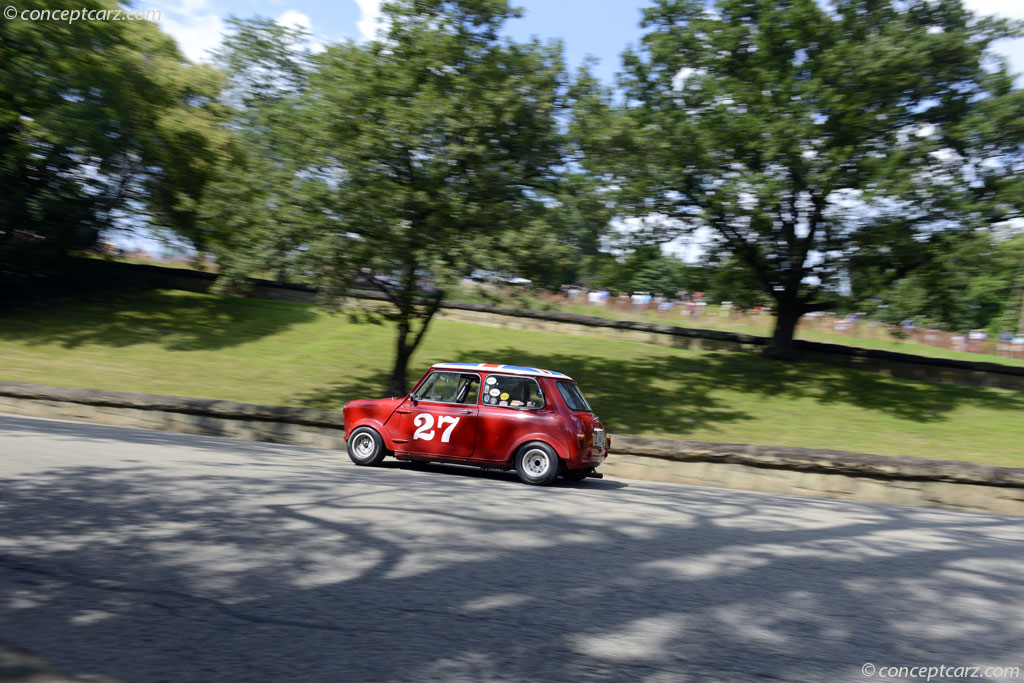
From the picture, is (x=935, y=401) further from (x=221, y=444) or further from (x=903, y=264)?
(x=221, y=444)

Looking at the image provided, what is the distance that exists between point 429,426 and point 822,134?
52.9ft

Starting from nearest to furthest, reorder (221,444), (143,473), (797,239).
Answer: (143,473) < (221,444) < (797,239)

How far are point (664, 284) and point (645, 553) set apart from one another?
90.6 metres

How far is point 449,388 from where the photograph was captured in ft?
37.7

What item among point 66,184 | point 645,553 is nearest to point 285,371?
point 66,184

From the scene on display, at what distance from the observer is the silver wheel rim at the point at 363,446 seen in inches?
462

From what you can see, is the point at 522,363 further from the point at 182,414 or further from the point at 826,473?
the point at 826,473

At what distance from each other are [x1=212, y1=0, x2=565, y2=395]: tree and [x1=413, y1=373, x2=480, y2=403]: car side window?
4.87 meters

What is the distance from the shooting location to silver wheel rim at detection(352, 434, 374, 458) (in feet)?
38.5

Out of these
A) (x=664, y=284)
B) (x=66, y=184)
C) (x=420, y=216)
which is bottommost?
(x=420, y=216)

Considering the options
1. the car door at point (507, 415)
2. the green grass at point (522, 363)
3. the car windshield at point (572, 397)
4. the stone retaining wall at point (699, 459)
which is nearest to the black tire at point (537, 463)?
the car door at point (507, 415)

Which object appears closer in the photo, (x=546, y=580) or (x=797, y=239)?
(x=546, y=580)

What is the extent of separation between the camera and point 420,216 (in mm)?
17250

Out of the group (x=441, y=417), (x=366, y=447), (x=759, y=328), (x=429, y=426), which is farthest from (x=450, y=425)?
(x=759, y=328)
